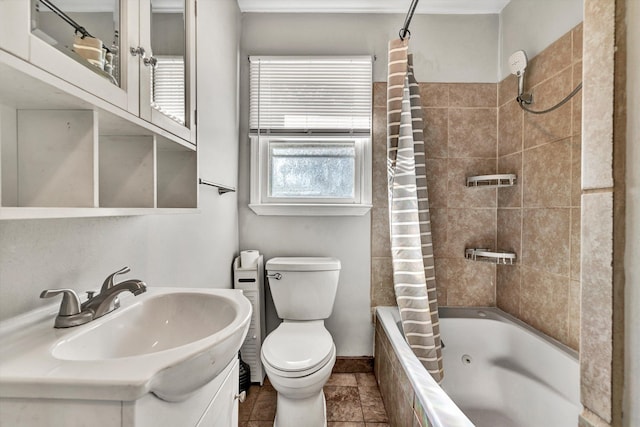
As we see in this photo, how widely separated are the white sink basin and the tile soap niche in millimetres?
1548

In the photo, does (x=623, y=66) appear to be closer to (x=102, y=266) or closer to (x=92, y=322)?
(x=92, y=322)

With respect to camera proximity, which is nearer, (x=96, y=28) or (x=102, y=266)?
(x=96, y=28)

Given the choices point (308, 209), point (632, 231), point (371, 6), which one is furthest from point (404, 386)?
point (371, 6)

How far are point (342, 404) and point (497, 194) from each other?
5.40 ft

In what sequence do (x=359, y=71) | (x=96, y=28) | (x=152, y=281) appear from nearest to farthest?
(x=96, y=28)
(x=152, y=281)
(x=359, y=71)

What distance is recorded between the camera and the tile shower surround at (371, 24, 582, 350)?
1.50m

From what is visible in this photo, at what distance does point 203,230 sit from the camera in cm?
145

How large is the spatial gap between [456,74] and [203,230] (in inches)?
75.5

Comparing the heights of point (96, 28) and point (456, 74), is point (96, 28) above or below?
below

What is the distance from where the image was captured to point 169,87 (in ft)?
3.02

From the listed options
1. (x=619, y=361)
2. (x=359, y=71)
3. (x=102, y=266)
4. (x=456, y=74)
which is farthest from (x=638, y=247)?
(x=456, y=74)

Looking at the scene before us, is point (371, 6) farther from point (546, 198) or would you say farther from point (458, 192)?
point (546, 198)

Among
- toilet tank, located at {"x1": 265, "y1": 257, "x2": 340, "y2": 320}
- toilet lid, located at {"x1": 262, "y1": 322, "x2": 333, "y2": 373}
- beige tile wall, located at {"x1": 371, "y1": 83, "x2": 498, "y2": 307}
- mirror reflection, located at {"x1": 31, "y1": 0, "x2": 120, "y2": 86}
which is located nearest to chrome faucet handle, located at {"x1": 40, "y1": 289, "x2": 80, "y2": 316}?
mirror reflection, located at {"x1": 31, "y1": 0, "x2": 120, "y2": 86}

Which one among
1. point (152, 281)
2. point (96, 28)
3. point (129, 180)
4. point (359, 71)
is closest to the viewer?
point (96, 28)
